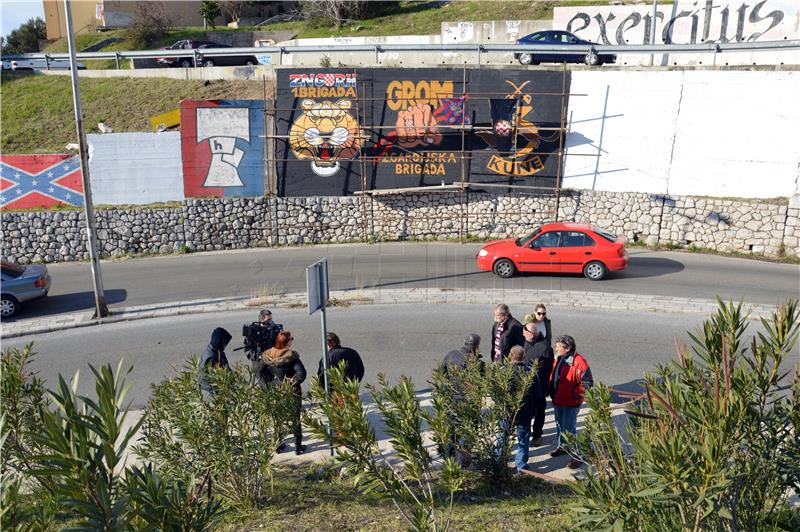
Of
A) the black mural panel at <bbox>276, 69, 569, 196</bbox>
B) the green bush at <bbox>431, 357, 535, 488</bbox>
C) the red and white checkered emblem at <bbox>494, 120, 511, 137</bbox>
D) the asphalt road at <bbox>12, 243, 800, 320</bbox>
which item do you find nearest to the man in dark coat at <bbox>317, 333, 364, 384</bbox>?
the green bush at <bbox>431, 357, 535, 488</bbox>

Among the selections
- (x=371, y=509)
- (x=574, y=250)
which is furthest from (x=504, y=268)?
(x=371, y=509)

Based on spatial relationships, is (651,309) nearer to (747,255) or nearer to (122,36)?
(747,255)

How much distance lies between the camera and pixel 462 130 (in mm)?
22109

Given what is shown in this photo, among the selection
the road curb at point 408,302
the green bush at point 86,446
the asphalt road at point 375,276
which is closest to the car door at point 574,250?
the asphalt road at point 375,276

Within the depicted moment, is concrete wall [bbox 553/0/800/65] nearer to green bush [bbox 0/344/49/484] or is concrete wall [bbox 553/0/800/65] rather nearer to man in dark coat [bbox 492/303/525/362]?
man in dark coat [bbox 492/303/525/362]

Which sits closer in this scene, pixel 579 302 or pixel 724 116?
pixel 579 302

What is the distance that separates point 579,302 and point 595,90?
9276 millimetres

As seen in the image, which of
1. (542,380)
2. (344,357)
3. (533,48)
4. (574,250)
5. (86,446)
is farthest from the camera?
(533,48)

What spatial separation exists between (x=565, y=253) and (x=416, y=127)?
7916 millimetres

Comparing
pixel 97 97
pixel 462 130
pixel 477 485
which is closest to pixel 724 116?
pixel 462 130

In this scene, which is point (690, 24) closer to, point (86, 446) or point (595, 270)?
point (595, 270)

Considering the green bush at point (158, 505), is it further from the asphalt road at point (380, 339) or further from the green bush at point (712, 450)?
the asphalt road at point (380, 339)

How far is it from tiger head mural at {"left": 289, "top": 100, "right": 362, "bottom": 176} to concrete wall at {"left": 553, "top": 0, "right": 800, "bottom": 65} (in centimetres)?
1238

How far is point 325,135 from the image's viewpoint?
75.6 feet
